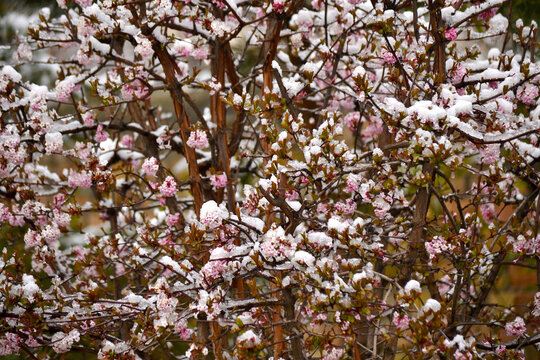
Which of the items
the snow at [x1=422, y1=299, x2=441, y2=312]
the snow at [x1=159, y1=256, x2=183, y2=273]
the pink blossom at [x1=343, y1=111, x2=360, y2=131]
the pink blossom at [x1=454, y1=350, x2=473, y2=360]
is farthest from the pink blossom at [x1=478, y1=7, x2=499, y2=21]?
the snow at [x1=159, y1=256, x2=183, y2=273]

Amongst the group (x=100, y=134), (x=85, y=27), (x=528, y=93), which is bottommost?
(x=528, y=93)

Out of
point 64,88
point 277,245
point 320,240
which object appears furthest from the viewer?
point 64,88

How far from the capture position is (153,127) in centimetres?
397

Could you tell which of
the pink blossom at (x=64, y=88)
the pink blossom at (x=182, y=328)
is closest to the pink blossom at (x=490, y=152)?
the pink blossom at (x=182, y=328)

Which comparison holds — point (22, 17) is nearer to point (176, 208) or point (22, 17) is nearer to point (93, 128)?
point (93, 128)

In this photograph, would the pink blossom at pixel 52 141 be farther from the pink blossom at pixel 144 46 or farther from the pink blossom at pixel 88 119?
the pink blossom at pixel 144 46

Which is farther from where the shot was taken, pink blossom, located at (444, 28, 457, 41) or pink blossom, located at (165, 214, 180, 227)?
pink blossom, located at (165, 214, 180, 227)

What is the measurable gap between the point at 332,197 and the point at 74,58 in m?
1.92

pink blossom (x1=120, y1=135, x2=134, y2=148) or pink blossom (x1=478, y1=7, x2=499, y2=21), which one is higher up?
pink blossom (x1=120, y1=135, x2=134, y2=148)

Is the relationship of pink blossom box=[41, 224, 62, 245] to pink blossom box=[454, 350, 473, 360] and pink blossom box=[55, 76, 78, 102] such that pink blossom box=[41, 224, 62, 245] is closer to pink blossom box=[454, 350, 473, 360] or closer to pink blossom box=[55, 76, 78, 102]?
pink blossom box=[55, 76, 78, 102]

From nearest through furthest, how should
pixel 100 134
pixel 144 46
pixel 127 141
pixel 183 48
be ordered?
pixel 144 46, pixel 100 134, pixel 183 48, pixel 127 141

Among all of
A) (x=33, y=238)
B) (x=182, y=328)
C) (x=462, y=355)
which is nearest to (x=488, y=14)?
(x=462, y=355)

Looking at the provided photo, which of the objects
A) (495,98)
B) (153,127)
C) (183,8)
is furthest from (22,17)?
(495,98)

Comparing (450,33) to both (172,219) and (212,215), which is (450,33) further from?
(172,219)
